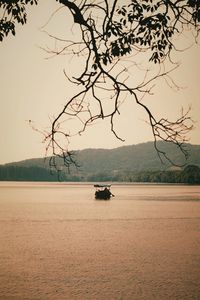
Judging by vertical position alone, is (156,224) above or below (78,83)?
below

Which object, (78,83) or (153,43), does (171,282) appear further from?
(78,83)

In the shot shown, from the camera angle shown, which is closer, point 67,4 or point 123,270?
point 67,4

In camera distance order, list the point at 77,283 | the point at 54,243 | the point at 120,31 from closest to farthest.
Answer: the point at 120,31
the point at 77,283
the point at 54,243

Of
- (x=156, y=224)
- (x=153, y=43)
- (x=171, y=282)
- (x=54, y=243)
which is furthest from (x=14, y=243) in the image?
(x=153, y=43)

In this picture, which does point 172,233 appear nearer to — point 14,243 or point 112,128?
point 14,243

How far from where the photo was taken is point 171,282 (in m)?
19.1

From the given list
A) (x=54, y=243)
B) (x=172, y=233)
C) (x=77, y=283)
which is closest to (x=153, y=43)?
(x=77, y=283)

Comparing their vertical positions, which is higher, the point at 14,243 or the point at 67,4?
the point at 67,4

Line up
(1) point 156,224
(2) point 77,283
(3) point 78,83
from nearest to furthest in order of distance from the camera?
(3) point 78,83 → (2) point 77,283 → (1) point 156,224

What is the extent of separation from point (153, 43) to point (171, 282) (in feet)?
48.7

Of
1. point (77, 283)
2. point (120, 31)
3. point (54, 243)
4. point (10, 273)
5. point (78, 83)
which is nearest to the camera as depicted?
point (78, 83)

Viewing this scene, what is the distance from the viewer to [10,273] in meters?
20.9

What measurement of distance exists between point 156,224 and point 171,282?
90.1 ft

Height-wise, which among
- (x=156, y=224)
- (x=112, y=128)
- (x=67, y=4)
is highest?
(x=67, y=4)
